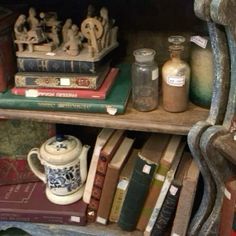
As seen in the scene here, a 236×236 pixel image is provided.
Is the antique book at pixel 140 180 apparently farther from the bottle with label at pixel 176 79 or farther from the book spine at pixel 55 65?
the book spine at pixel 55 65

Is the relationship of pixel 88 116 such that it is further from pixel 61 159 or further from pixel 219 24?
pixel 219 24

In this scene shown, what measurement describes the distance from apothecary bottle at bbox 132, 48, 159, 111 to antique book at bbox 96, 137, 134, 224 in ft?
0.46

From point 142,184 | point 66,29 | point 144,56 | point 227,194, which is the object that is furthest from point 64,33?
point 227,194

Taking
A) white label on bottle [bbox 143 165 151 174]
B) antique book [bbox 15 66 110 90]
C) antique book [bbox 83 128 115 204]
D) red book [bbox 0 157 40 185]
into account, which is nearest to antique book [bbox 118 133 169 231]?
white label on bottle [bbox 143 165 151 174]

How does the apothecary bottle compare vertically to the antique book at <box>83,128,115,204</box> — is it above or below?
above

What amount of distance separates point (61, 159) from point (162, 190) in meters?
0.29

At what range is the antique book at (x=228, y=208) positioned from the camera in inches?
36.7

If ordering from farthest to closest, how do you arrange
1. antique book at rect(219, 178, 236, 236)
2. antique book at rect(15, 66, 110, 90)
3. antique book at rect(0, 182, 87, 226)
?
antique book at rect(0, 182, 87, 226) → antique book at rect(15, 66, 110, 90) → antique book at rect(219, 178, 236, 236)

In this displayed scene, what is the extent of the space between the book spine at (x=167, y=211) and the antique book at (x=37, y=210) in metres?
0.21

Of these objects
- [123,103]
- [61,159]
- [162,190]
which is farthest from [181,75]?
[61,159]

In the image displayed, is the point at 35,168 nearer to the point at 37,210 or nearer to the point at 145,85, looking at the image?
the point at 37,210

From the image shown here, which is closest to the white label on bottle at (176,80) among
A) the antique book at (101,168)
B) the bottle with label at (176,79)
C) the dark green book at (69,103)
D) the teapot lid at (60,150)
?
the bottle with label at (176,79)

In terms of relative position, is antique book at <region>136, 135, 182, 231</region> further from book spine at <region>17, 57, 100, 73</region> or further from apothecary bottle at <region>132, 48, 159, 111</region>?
book spine at <region>17, 57, 100, 73</region>

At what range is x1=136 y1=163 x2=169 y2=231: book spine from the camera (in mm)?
1026
